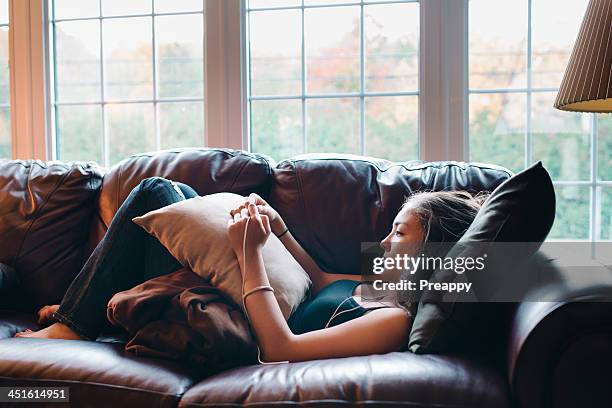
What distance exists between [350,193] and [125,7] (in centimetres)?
150

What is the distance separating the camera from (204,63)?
2896 millimetres

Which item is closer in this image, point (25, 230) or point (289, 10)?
point (25, 230)

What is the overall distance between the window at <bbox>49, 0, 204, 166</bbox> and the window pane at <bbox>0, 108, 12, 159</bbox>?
0.27 m

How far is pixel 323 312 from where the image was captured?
1.76 metres

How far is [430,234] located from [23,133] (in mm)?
2166

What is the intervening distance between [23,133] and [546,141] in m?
2.29

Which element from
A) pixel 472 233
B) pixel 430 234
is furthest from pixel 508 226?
pixel 430 234

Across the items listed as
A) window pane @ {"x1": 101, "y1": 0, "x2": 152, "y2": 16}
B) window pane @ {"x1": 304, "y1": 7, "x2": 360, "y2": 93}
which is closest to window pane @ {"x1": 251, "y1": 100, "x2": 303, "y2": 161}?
window pane @ {"x1": 304, "y1": 7, "x2": 360, "y2": 93}

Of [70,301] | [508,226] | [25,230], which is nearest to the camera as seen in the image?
[508,226]

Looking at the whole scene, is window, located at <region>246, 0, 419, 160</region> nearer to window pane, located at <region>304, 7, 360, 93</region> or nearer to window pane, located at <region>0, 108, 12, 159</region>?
window pane, located at <region>304, 7, 360, 93</region>

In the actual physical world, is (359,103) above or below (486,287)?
above

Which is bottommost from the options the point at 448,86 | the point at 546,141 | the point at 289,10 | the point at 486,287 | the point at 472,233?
the point at 486,287

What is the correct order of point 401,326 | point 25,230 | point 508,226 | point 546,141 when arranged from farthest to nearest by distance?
1. point 546,141
2. point 25,230
3. point 401,326
4. point 508,226

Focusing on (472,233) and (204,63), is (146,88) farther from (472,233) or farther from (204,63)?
(472,233)
